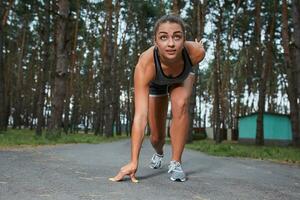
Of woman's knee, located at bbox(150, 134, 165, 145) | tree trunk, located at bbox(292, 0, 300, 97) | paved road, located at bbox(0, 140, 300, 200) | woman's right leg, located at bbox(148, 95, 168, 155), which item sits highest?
tree trunk, located at bbox(292, 0, 300, 97)

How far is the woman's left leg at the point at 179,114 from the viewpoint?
4582 mm

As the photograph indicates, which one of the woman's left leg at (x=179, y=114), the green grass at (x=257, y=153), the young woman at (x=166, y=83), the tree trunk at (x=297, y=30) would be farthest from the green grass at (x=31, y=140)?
the tree trunk at (x=297, y=30)

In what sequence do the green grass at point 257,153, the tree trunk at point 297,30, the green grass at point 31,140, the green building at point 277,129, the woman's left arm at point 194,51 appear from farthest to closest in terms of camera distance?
1. the green building at point 277,129
2. the tree trunk at point 297,30
3. the green grass at point 31,140
4. the green grass at point 257,153
5. the woman's left arm at point 194,51

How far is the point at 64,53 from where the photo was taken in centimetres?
1523

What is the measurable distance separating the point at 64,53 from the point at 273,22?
51.0ft

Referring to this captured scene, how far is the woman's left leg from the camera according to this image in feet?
15.0

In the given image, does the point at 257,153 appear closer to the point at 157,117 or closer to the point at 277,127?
the point at 157,117

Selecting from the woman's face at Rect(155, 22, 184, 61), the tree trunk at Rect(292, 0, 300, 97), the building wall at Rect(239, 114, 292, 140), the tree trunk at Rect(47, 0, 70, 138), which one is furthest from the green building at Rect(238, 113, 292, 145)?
the woman's face at Rect(155, 22, 184, 61)

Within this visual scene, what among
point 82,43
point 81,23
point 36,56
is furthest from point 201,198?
point 36,56

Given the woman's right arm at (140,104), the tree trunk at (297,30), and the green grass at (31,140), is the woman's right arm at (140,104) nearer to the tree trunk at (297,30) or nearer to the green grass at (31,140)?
the green grass at (31,140)

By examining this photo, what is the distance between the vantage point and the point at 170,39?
4.02 metres

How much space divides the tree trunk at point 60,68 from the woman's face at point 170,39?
38.0 feet

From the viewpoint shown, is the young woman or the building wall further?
the building wall

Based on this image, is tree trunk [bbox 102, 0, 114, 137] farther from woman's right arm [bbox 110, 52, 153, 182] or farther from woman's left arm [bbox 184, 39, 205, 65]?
woman's right arm [bbox 110, 52, 153, 182]
